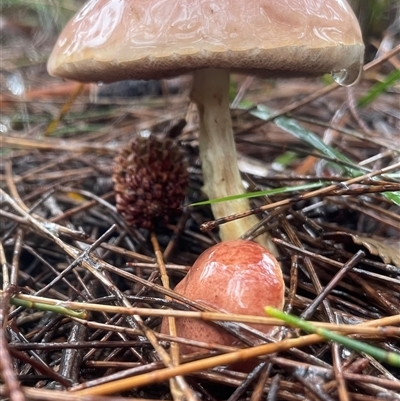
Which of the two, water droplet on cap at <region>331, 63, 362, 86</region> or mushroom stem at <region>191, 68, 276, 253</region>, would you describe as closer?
water droplet on cap at <region>331, 63, 362, 86</region>

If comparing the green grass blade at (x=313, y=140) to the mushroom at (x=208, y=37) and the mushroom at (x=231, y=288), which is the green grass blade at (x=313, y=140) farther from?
the mushroom at (x=231, y=288)

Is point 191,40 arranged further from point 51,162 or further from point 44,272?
point 51,162

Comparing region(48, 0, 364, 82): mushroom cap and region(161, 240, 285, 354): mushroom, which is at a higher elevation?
region(48, 0, 364, 82): mushroom cap

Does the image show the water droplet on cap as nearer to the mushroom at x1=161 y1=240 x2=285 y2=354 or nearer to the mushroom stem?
the mushroom stem

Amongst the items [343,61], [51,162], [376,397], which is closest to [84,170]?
[51,162]

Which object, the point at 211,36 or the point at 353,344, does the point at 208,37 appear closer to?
the point at 211,36

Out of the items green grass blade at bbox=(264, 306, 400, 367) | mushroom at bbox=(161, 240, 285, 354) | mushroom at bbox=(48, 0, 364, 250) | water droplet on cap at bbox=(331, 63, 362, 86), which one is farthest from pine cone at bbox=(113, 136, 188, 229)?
green grass blade at bbox=(264, 306, 400, 367)
